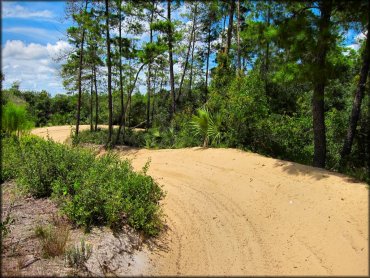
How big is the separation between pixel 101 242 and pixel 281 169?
16.1ft

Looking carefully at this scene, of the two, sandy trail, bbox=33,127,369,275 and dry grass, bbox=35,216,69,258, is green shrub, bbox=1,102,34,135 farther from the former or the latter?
sandy trail, bbox=33,127,369,275

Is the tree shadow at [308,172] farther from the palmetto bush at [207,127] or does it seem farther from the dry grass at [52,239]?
the dry grass at [52,239]

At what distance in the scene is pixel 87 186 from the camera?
6383mm

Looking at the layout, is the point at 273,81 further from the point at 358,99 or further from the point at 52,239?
the point at 52,239

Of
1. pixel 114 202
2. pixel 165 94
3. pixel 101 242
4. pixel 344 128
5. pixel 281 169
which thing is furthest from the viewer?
pixel 165 94

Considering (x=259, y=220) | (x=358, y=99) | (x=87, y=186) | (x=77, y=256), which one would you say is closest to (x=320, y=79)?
(x=358, y=99)

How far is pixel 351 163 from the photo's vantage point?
9.07 meters

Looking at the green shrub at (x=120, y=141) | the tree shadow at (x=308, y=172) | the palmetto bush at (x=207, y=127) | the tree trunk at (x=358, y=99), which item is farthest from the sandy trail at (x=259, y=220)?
the green shrub at (x=120, y=141)

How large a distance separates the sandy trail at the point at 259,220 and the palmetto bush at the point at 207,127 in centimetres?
230

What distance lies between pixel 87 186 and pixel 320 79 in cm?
554

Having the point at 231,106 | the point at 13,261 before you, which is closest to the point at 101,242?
the point at 13,261

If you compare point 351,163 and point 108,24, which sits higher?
point 108,24

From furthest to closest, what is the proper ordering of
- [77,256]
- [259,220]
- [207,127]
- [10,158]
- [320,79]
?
[207,127], [10,158], [320,79], [259,220], [77,256]

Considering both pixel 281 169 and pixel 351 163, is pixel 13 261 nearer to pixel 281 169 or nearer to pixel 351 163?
pixel 281 169
